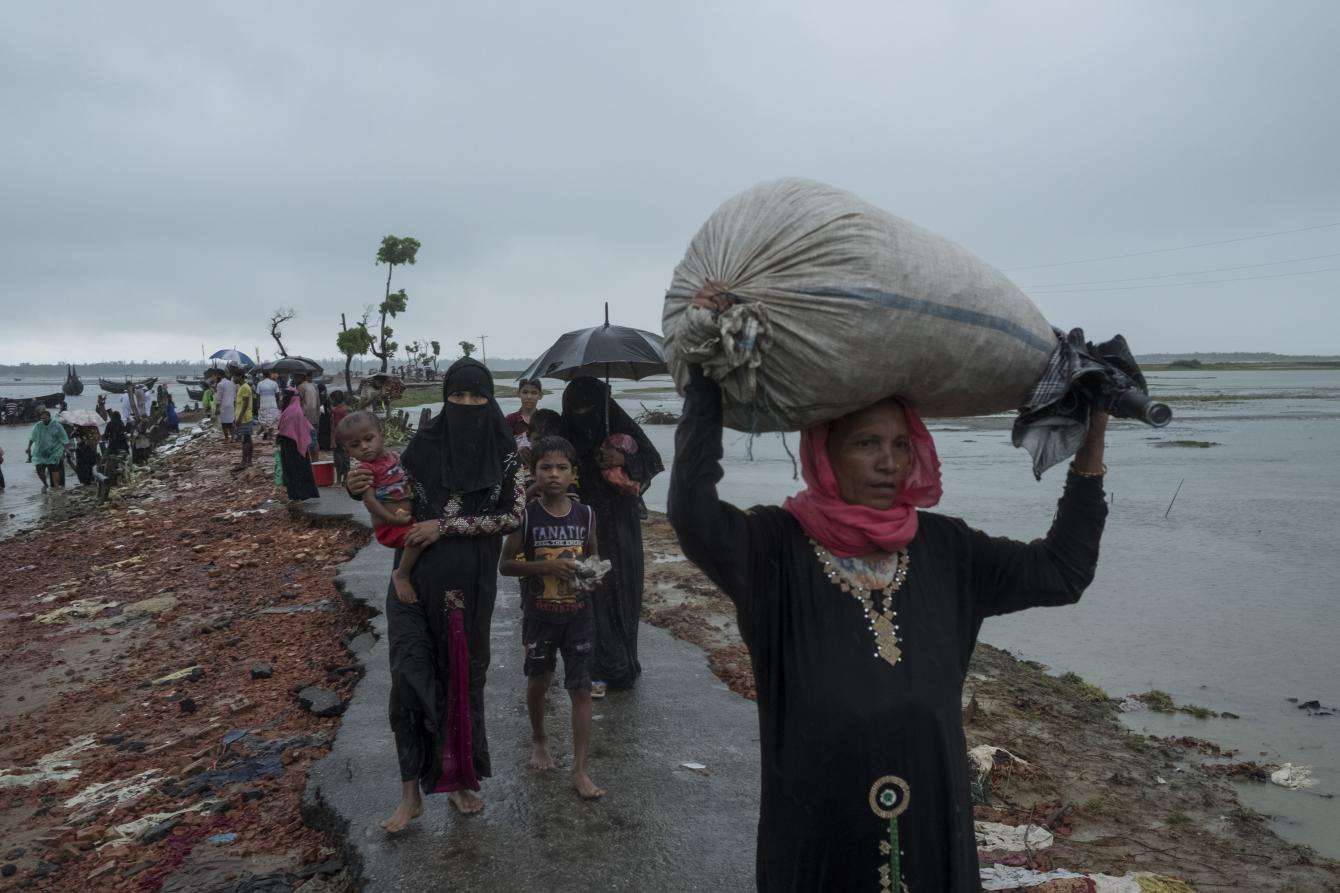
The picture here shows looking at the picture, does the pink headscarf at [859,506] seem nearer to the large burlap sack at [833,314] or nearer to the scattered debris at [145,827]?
the large burlap sack at [833,314]

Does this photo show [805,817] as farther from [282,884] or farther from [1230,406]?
[1230,406]

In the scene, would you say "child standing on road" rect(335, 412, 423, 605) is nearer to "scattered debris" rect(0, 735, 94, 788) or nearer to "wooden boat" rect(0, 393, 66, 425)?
"scattered debris" rect(0, 735, 94, 788)

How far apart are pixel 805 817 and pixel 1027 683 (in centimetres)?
486

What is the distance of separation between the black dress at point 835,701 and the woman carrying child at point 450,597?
1911 millimetres

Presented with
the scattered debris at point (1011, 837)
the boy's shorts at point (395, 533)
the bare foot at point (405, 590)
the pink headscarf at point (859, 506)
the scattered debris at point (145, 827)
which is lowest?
the scattered debris at point (145, 827)

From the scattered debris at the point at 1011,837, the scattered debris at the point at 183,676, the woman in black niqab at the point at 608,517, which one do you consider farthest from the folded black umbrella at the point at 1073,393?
the scattered debris at the point at 183,676

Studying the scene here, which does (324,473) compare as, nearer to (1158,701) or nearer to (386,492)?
(386,492)

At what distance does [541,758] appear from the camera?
3891mm

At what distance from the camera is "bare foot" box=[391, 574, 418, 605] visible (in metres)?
3.46

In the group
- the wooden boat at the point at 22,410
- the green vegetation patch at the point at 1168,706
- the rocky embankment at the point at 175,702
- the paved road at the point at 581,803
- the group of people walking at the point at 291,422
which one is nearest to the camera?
the paved road at the point at 581,803

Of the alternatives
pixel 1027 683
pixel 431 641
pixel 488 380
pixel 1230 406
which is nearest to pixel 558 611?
pixel 431 641

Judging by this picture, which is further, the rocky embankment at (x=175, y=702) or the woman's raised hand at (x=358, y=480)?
the rocky embankment at (x=175, y=702)

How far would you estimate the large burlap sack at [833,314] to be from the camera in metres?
1.60

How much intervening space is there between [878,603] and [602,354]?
3221 millimetres
